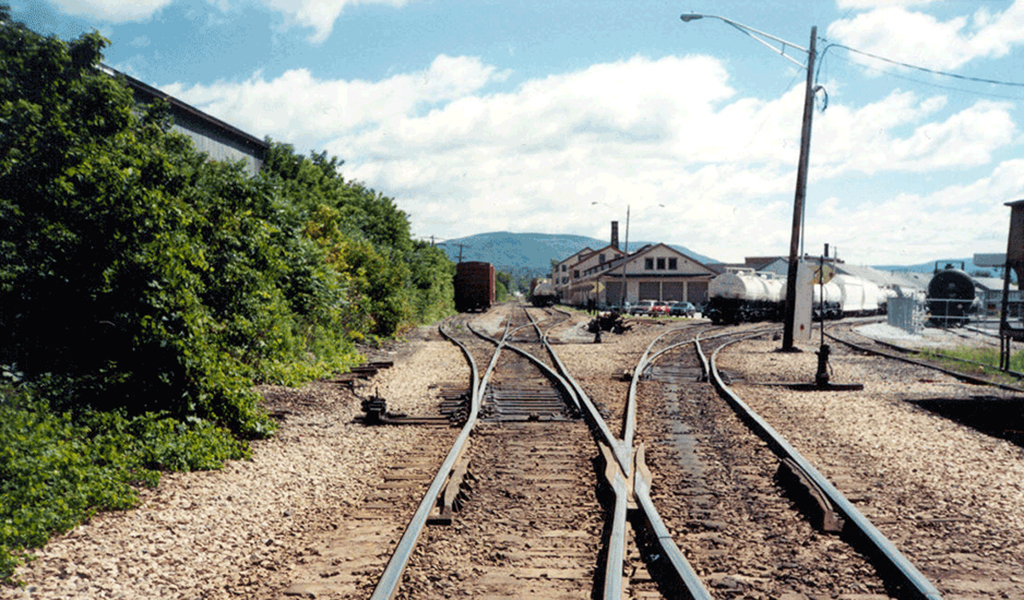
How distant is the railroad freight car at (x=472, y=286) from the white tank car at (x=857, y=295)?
28.2 metres

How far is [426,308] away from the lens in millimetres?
44281

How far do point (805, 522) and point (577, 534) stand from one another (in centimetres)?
190

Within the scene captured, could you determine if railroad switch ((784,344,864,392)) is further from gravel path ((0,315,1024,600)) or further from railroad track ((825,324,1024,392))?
railroad track ((825,324,1024,392))

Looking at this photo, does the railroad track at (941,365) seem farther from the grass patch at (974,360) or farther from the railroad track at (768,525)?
the railroad track at (768,525)

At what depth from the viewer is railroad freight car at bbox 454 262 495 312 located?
63125 millimetres

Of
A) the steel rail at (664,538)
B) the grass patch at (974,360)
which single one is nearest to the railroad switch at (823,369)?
the grass patch at (974,360)

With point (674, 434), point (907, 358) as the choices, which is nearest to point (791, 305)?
point (907, 358)

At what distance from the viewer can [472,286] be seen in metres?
63.2

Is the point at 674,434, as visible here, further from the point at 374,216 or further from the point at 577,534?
the point at 374,216

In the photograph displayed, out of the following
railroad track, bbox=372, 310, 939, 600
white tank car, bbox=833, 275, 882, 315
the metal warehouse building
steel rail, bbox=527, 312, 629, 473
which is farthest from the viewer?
white tank car, bbox=833, 275, 882, 315

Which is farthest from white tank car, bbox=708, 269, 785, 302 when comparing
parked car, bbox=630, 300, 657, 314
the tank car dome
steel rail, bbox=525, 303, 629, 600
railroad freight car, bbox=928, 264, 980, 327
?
steel rail, bbox=525, 303, 629, 600

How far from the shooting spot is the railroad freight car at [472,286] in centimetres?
6312

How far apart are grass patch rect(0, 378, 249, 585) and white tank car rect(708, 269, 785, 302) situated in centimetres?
3856

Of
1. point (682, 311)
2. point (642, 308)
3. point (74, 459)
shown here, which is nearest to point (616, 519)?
point (74, 459)
